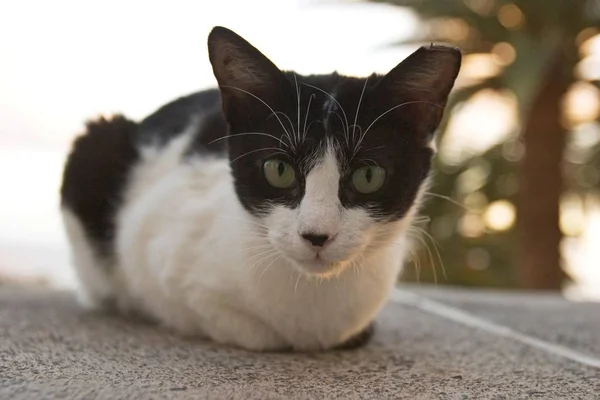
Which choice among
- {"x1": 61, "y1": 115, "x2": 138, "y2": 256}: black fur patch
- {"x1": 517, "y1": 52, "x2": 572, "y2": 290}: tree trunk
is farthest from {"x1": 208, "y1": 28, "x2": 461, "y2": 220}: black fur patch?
{"x1": 517, "y1": 52, "x2": 572, "y2": 290}: tree trunk

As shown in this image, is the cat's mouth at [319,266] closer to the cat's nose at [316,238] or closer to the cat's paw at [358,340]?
the cat's nose at [316,238]

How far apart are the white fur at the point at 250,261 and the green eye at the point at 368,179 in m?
0.04

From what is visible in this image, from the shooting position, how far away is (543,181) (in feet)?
9.28

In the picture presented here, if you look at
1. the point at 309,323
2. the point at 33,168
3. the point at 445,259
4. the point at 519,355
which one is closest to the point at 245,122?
the point at 309,323

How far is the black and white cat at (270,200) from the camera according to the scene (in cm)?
92

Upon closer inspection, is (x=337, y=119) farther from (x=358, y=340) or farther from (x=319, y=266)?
(x=358, y=340)

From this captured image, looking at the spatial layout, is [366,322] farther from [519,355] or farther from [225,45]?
[225,45]

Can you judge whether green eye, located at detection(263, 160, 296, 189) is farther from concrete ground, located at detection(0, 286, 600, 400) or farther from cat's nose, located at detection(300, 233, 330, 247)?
concrete ground, located at detection(0, 286, 600, 400)

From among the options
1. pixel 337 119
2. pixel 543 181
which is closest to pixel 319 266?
pixel 337 119

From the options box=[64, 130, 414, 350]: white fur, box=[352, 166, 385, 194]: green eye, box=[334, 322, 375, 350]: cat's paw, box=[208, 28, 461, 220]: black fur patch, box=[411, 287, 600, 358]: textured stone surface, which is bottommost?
box=[411, 287, 600, 358]: textured stone surface

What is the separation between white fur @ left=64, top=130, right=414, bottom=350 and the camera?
903mm

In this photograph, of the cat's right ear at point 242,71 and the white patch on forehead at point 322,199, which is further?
the cat's right ear at point 242,71

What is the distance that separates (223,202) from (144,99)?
1.93 feet

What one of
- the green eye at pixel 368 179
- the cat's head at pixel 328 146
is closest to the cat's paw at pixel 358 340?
the cat's head at pixel 328 146
